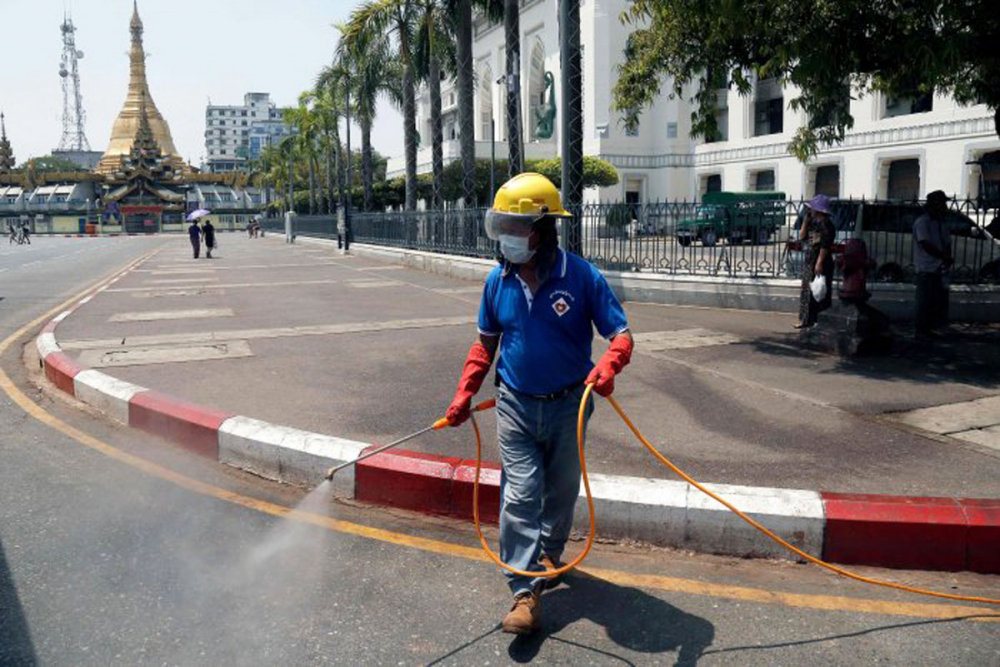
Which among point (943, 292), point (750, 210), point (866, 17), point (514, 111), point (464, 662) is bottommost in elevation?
point (464, 662)

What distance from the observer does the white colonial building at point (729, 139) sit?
3531cm

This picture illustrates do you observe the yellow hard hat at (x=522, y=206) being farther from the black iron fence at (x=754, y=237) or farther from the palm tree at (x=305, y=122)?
the palm tree at (x=305, y=122)

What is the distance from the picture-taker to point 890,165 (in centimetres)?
3884

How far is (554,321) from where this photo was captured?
131 inches

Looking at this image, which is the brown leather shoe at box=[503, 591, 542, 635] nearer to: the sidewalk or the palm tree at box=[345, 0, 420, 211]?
the sidewalk

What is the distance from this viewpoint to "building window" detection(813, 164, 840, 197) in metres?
42.1

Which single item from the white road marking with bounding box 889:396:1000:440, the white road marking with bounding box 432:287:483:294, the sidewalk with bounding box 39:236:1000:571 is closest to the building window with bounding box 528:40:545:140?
the white road marking with bounding box 432:287:483:294

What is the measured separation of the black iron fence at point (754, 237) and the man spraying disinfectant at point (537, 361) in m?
7.95

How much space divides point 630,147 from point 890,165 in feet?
61.2

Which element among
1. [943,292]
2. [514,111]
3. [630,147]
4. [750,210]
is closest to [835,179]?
[630,147]

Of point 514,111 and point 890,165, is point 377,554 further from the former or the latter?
point 890,165

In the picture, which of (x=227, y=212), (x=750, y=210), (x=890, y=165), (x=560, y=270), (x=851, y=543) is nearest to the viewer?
(x=560, y=270)

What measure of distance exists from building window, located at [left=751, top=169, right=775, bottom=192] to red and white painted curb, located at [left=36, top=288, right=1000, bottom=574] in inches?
1763

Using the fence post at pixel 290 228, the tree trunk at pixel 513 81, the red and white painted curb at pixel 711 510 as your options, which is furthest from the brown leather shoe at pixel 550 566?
the fence post at pixel 290 228
